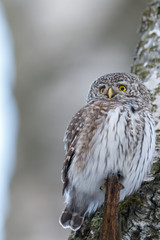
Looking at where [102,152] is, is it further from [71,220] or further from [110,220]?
[110,220]

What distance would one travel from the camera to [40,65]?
544 centimetres

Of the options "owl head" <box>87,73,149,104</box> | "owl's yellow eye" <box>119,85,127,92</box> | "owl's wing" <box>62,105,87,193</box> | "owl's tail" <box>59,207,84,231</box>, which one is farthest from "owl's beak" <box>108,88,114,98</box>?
"owl's tail" <box>59,207,84,231</box>

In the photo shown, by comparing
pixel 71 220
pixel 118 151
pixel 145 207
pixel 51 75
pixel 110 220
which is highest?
pixel 51 75

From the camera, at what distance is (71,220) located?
2.96 metres

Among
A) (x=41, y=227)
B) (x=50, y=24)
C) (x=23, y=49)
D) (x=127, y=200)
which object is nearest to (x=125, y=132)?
(x=127, y=200)

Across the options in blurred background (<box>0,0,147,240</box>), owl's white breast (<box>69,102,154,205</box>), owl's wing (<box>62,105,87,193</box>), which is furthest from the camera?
blurred background (<box>0,0,147,240</box>)

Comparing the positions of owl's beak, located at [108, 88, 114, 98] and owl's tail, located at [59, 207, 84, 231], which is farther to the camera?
owl's beak, located at [108, 88, 114, 98]

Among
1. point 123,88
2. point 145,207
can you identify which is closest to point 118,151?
point 145,207

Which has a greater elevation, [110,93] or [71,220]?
[110,93]

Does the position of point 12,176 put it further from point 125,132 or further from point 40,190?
point 125,132

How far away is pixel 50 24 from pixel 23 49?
0.61 m

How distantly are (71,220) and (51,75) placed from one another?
2615mm

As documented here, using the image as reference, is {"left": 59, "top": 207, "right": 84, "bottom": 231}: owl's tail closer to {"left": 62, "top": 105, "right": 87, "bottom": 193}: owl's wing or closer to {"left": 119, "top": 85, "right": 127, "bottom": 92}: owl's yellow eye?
{"left": 62, "top": 105, "right": 87, "bottom": 193}: owl's wing

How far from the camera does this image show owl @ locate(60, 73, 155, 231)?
285 cm
